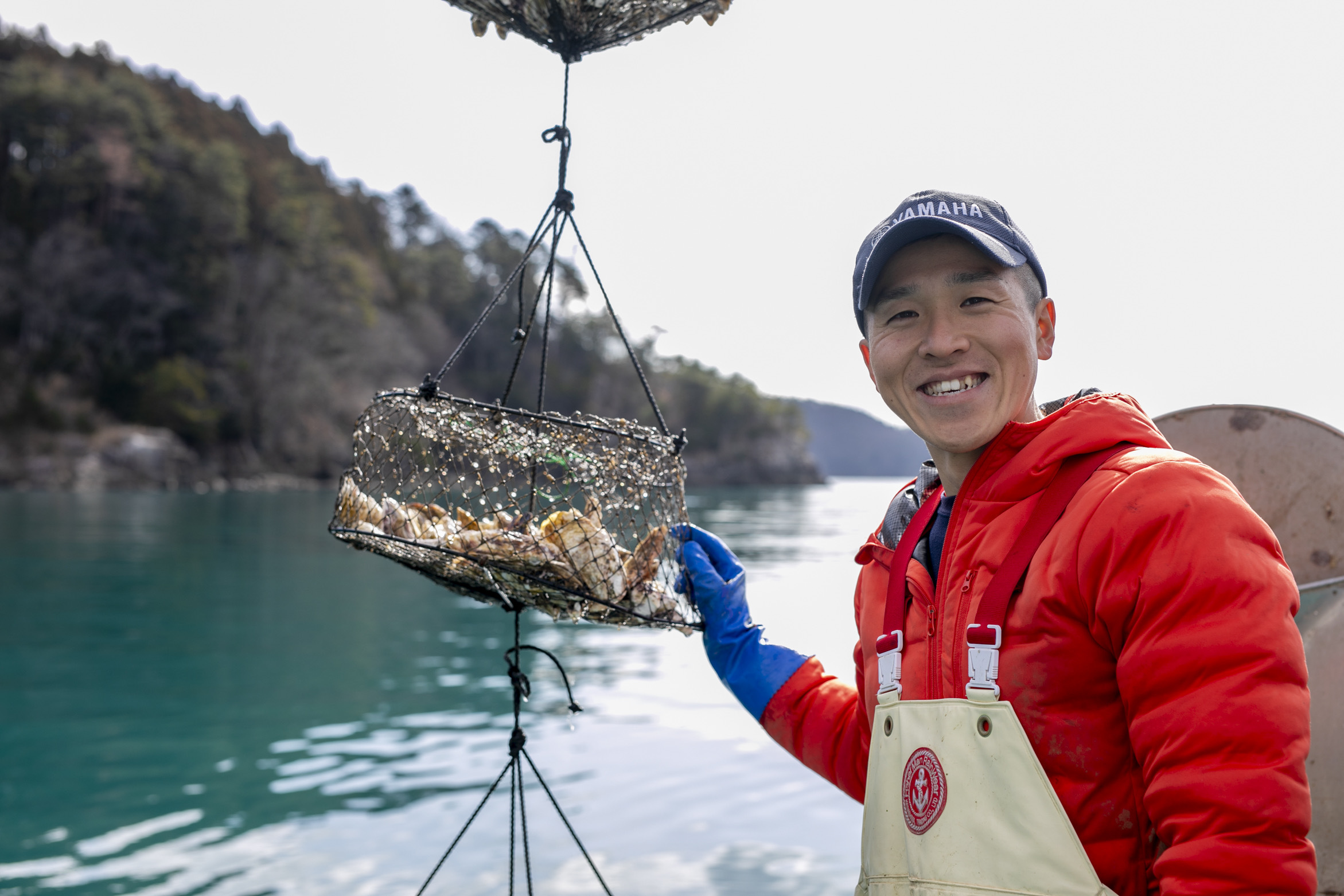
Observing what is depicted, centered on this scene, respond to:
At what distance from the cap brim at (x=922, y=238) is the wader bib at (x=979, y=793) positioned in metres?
0.40

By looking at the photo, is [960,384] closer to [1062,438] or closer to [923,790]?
[1062,438]

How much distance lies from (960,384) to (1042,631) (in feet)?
1.63

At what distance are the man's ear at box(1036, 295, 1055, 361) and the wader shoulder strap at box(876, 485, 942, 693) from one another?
36 cm

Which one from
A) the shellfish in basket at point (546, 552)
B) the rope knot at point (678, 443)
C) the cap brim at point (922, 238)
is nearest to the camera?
the cap brim at point (922, 238)

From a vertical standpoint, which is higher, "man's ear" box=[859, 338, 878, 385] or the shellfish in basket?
"man's ear" box=[859, 338, 878, 385]

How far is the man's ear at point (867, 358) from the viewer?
1.92 meters

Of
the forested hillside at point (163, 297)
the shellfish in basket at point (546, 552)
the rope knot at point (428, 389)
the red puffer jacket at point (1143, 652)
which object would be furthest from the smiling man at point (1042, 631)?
the forested hillside at point (163, 297)

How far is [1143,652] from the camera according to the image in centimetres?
134

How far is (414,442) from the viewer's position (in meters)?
3.07

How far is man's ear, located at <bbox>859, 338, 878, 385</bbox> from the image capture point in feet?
6.30

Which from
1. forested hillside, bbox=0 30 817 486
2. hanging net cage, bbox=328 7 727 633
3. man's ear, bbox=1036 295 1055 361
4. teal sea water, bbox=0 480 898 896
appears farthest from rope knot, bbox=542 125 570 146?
forested hillside, bbox=0 30 817 486

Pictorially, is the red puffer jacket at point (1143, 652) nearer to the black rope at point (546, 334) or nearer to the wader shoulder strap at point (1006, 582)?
the wader shoulder strap at point (1006, 582)

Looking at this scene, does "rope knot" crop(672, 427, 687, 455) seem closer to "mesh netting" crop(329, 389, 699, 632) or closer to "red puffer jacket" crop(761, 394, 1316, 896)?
"mesh netting" crop(329, 389, 699, 632)

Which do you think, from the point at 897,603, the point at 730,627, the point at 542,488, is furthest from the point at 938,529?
the point at 542,488
